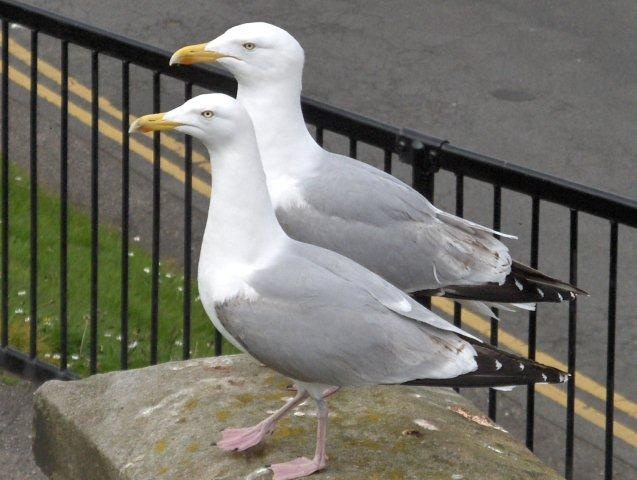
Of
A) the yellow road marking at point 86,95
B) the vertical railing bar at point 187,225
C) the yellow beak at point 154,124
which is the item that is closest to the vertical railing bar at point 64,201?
the vertical railing bar at point 187,225

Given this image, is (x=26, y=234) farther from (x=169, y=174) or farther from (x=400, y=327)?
(x=400, y=327)

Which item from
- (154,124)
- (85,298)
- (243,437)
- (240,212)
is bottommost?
(85,298)

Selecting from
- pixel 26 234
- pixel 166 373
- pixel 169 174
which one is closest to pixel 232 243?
pixel 166 373

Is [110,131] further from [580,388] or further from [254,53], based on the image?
[254,53]

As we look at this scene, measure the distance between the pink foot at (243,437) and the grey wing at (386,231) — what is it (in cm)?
70

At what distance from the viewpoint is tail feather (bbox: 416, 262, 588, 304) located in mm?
4691

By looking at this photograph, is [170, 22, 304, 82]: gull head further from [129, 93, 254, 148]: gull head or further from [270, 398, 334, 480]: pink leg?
[270, 398, 334, 480]: pink leg

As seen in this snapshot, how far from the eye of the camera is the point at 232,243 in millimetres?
4098

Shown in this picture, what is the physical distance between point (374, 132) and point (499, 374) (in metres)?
1.25

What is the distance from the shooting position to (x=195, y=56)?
4.78 m

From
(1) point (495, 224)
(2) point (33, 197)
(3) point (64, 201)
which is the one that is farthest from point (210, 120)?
(2) point (33, 197)

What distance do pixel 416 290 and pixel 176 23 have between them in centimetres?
714

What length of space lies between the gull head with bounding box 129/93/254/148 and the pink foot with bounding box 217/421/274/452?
816 millimetres

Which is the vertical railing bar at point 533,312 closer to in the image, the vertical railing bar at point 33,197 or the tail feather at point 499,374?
the tail feather at point 499,374
